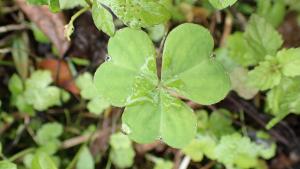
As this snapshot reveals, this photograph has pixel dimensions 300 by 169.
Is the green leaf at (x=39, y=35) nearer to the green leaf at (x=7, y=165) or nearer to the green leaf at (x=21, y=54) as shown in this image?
the green leaf at (x=21, y=54)

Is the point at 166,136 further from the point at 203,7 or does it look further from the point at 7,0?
the point at 7,0

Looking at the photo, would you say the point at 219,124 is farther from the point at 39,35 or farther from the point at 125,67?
the point at 39,35

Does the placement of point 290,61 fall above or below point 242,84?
above

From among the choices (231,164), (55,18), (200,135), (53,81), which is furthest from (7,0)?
(231,164)

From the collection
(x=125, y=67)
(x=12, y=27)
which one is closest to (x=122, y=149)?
(x=125, y=67)

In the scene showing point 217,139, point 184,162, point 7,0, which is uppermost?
point 7,0

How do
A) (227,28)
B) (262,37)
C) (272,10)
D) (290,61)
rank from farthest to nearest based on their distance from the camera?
(227,28) < (272,10) < (262,37) < (290,61)

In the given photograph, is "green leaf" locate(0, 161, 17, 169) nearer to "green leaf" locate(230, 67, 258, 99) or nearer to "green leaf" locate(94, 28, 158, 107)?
"green leaf" locate(94, 28, 158, 107)

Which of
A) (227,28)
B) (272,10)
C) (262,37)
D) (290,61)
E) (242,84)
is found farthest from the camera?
(227,28)
